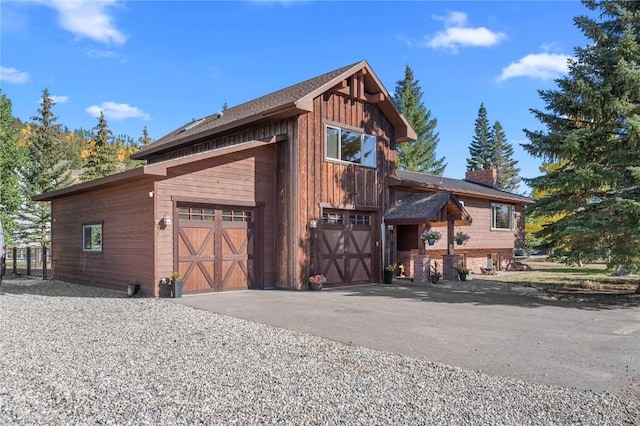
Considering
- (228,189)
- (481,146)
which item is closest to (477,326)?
(228,189)

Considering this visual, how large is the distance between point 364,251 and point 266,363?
10.2m

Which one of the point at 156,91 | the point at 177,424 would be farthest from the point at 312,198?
the point at 156,91

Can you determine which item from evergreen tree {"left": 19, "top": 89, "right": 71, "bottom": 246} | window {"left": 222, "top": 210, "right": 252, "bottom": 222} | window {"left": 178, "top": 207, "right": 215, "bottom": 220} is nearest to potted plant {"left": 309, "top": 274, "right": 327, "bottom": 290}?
window {"left": 222, "top": 210, "right": 252, "bottom": 222}

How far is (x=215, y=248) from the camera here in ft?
40.0

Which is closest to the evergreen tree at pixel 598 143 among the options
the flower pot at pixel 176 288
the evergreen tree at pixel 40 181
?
the flower pot at pixel 176 288

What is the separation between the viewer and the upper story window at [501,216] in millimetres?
23034

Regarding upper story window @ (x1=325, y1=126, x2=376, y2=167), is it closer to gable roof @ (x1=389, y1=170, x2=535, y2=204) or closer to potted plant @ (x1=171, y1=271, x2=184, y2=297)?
gable roof @ (x1=389, y1=170, x2=535, y2=204)

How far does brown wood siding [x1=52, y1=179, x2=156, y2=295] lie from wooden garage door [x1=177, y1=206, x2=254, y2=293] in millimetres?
879

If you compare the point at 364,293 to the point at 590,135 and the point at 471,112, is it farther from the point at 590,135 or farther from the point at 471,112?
the point at 471,112

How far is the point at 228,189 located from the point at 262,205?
4.15ft

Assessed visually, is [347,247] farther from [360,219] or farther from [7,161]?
[7,161]

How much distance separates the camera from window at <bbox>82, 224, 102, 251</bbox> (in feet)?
43.9

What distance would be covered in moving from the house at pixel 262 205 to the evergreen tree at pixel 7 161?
3.80 m

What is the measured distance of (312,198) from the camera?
13.6 metres
